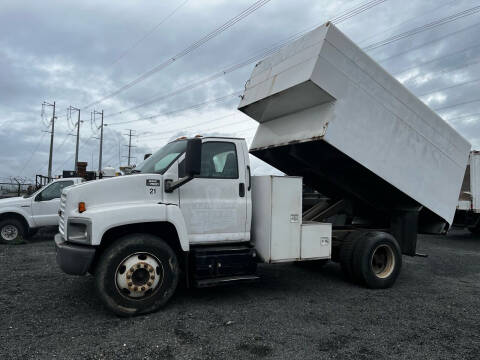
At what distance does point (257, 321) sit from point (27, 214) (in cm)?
881

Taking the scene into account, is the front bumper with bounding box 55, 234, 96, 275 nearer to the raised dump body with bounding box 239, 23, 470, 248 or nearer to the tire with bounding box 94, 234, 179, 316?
the tire with bounding box 94, 234, 179, 316

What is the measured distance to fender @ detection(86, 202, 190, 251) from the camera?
14.0 ft

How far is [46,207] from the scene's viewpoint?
35.1 feet

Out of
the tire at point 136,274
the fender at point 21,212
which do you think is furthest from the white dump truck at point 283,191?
the fender at point 21,212

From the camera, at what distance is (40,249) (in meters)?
9.32

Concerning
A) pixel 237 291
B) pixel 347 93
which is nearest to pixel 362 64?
pixel 347 93

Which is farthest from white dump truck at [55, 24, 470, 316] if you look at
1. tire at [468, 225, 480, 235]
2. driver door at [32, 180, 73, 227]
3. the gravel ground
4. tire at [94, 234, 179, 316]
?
tire at [468, 225, 480, 235]

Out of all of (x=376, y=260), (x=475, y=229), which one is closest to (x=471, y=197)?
(x=475, y=229)

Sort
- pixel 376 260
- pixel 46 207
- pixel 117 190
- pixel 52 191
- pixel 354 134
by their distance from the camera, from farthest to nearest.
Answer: pixel 52 191 → pixel 46 207 → pixel 376 260 → pixel 354 134 → pixel 117 190

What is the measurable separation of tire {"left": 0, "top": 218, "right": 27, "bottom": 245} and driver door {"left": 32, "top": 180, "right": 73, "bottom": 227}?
0.43 metres

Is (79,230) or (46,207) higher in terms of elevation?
(46,207)

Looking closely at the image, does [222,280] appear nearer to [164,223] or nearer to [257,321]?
[257,321]

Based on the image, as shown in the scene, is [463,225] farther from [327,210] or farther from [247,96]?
[247,96]

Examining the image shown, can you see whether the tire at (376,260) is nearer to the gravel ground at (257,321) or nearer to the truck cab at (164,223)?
the gravel ground at (257,321)
